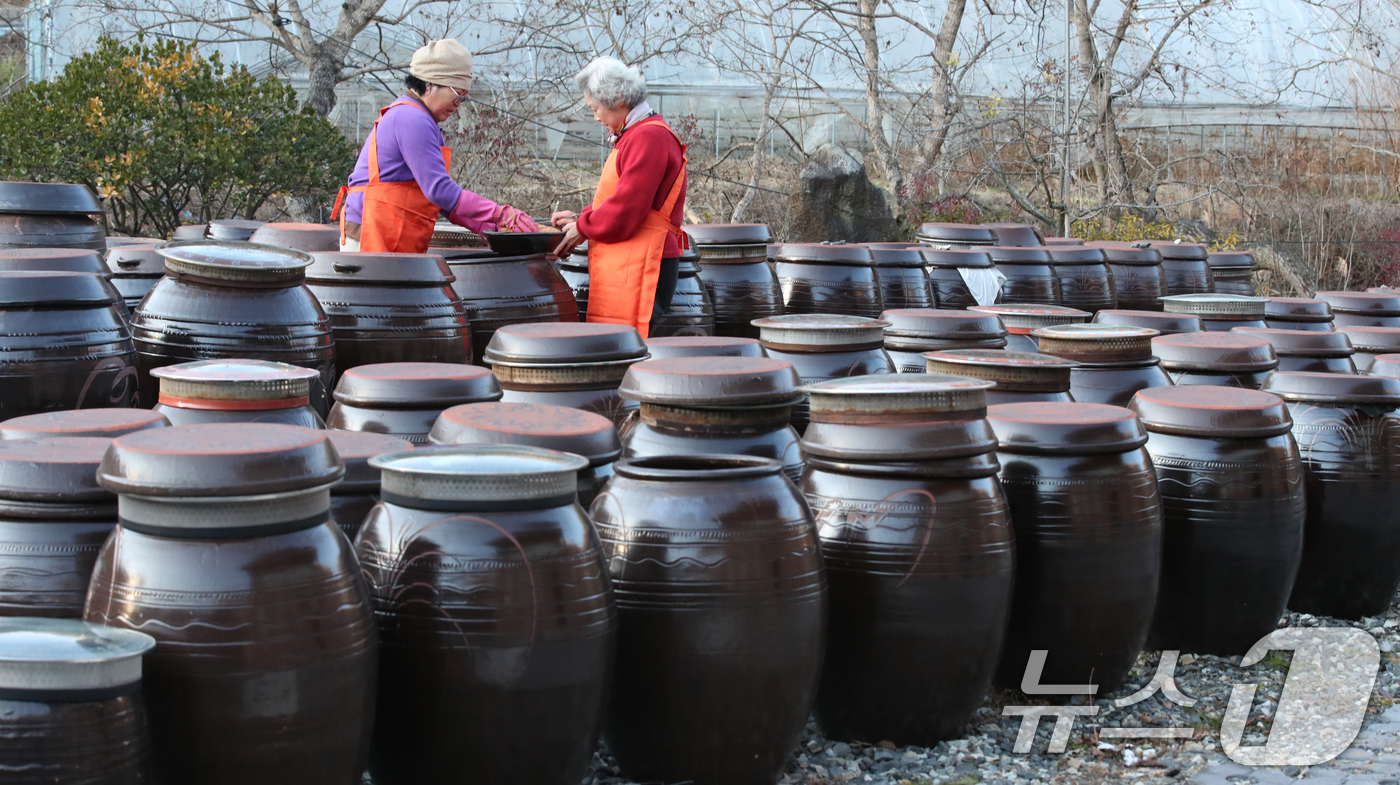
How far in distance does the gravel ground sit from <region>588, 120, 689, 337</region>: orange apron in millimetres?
2138

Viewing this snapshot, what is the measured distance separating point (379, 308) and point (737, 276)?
204 cm

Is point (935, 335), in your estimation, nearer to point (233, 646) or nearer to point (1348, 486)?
point (1348, 486)

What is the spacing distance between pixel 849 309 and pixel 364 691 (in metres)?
3.99

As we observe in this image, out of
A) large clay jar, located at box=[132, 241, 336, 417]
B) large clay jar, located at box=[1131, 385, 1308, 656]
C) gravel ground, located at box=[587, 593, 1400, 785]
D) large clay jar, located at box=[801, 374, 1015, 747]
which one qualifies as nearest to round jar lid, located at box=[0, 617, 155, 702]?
gravel ground, located at box=[587, 593, 1400, 785]

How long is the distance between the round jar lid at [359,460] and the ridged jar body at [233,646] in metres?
0.61

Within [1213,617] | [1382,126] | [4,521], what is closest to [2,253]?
[4,521]

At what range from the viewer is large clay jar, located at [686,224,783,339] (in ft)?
19.8

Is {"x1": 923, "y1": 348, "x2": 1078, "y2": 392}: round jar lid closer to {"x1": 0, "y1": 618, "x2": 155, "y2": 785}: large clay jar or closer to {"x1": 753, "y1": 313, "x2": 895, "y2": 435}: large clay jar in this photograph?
{"x1": 753, "y1": 313, "x2": 895, "y2": 435}: large clay jar

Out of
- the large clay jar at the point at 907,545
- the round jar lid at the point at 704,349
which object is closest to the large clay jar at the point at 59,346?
the round jar lid at the point at 704,349

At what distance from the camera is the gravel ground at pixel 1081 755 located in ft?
11.0

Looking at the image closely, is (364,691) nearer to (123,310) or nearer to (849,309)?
(123,310)

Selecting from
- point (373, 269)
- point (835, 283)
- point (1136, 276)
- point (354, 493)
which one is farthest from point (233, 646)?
point (1136, 276)

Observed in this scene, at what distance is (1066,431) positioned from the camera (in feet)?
12.3

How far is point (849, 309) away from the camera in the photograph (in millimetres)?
6133
